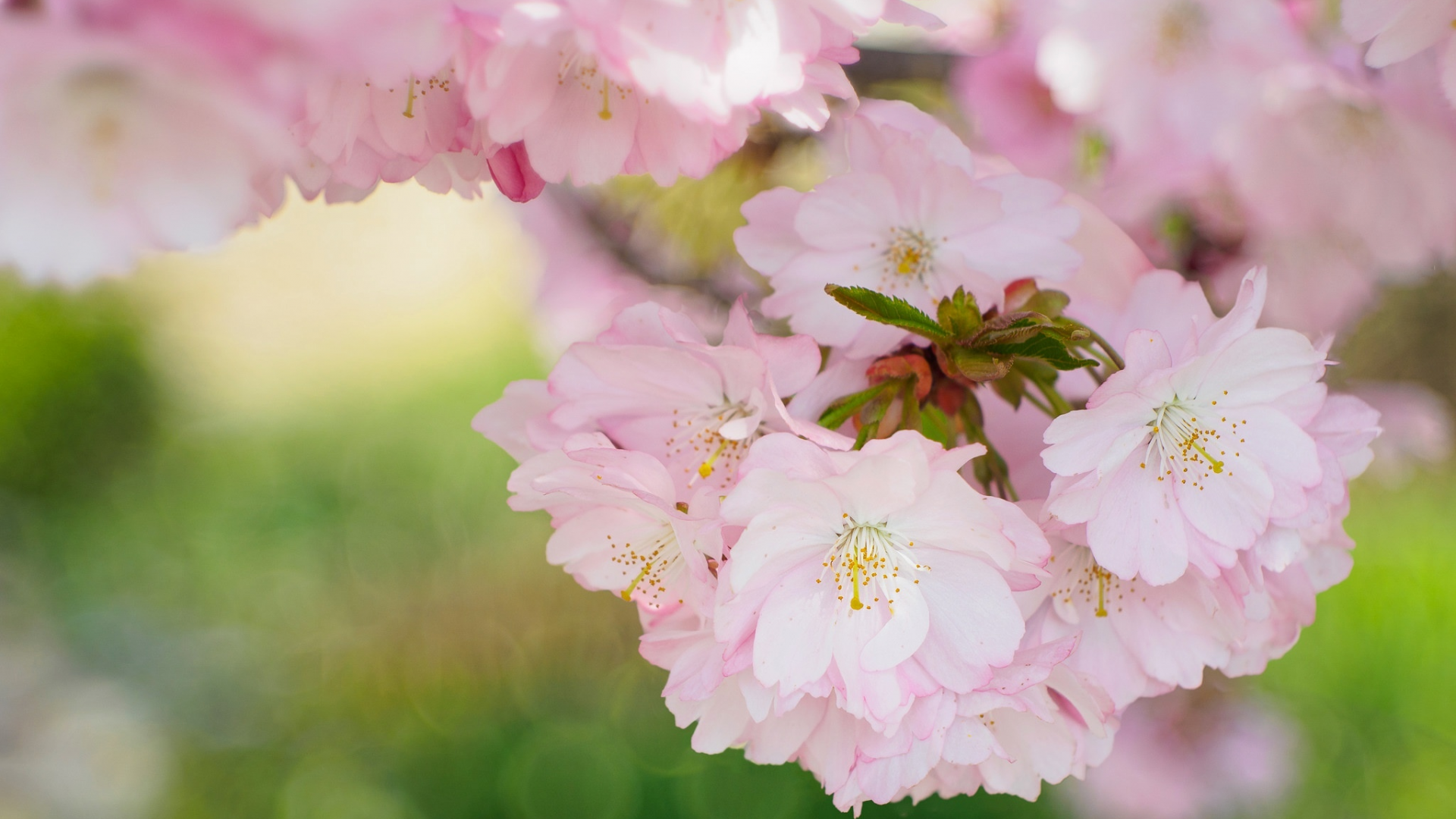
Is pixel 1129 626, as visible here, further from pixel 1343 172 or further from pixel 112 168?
pixel 1343 172

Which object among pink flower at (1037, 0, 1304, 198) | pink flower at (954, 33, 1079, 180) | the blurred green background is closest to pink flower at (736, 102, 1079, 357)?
pink flower at (1037, 0, 1304, 198)

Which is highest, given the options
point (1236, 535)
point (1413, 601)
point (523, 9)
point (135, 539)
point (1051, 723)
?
point (523, 9)

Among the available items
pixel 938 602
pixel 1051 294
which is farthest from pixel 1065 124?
pixel 938 602

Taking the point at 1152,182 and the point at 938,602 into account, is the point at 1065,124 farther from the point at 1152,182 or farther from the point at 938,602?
the point at 938,602

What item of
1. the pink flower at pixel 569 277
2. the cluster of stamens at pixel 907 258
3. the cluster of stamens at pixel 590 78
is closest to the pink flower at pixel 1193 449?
the cluster of stamens at pixel 907 258

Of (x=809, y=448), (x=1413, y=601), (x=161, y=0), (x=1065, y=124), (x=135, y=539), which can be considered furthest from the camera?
(x=135, y=539)

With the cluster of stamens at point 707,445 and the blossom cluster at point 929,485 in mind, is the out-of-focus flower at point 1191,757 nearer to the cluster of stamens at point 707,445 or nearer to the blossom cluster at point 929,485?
the blossom cluster at point 929,485

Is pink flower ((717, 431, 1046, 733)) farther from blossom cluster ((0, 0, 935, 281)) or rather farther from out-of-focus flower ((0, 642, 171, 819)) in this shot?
out-of-focus flower ((0, 642, 171, 819))
